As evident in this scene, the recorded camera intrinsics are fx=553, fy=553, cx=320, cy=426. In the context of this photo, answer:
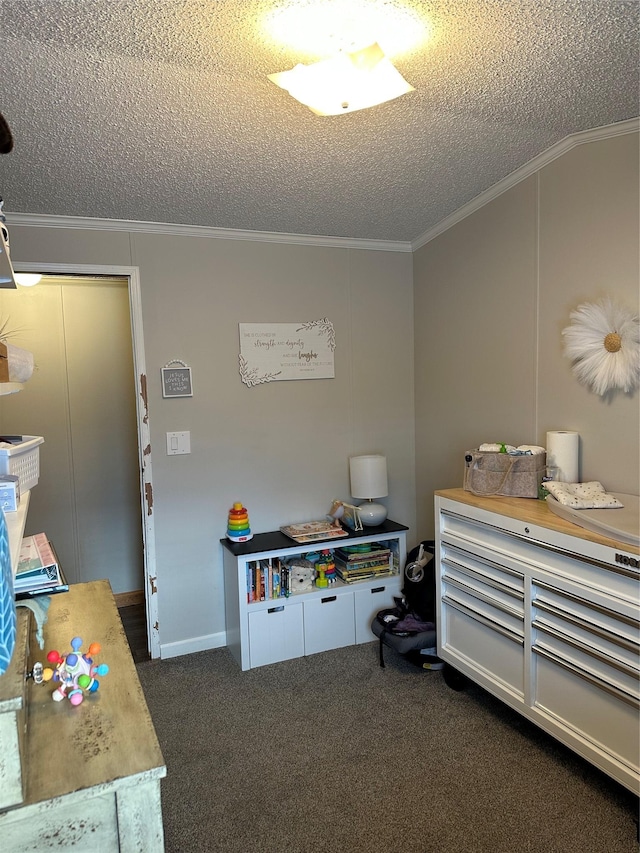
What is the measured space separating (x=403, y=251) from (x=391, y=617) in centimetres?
219

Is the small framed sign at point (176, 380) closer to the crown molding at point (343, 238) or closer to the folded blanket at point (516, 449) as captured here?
the crown molding at point (343, 238)

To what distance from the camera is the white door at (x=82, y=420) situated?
3.67 m

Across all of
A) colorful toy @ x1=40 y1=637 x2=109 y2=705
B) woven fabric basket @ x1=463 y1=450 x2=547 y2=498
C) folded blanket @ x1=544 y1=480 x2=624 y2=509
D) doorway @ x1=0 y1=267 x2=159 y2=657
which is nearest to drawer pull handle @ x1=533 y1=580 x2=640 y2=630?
folded blanket @ x1=544 y1=480 x2=624 y2=509

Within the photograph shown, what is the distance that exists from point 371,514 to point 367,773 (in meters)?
1.41

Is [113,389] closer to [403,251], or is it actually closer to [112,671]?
[403,251]

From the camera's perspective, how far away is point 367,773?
2080 millimetres

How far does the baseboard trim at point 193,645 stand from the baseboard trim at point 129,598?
101 centimetres

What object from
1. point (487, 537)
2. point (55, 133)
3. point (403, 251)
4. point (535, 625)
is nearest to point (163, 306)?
point (55, 133)

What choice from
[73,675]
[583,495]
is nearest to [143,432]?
[73,675]

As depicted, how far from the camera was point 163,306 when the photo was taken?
2.99 meters

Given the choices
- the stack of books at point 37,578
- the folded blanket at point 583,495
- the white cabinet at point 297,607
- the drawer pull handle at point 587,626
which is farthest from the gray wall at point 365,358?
the stack of books at point 37,578

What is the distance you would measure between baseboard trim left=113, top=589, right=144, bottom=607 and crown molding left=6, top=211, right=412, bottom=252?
8.22 feet

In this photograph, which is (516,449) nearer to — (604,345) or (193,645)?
(604,345)

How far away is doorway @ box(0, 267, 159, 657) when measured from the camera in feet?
12.0
